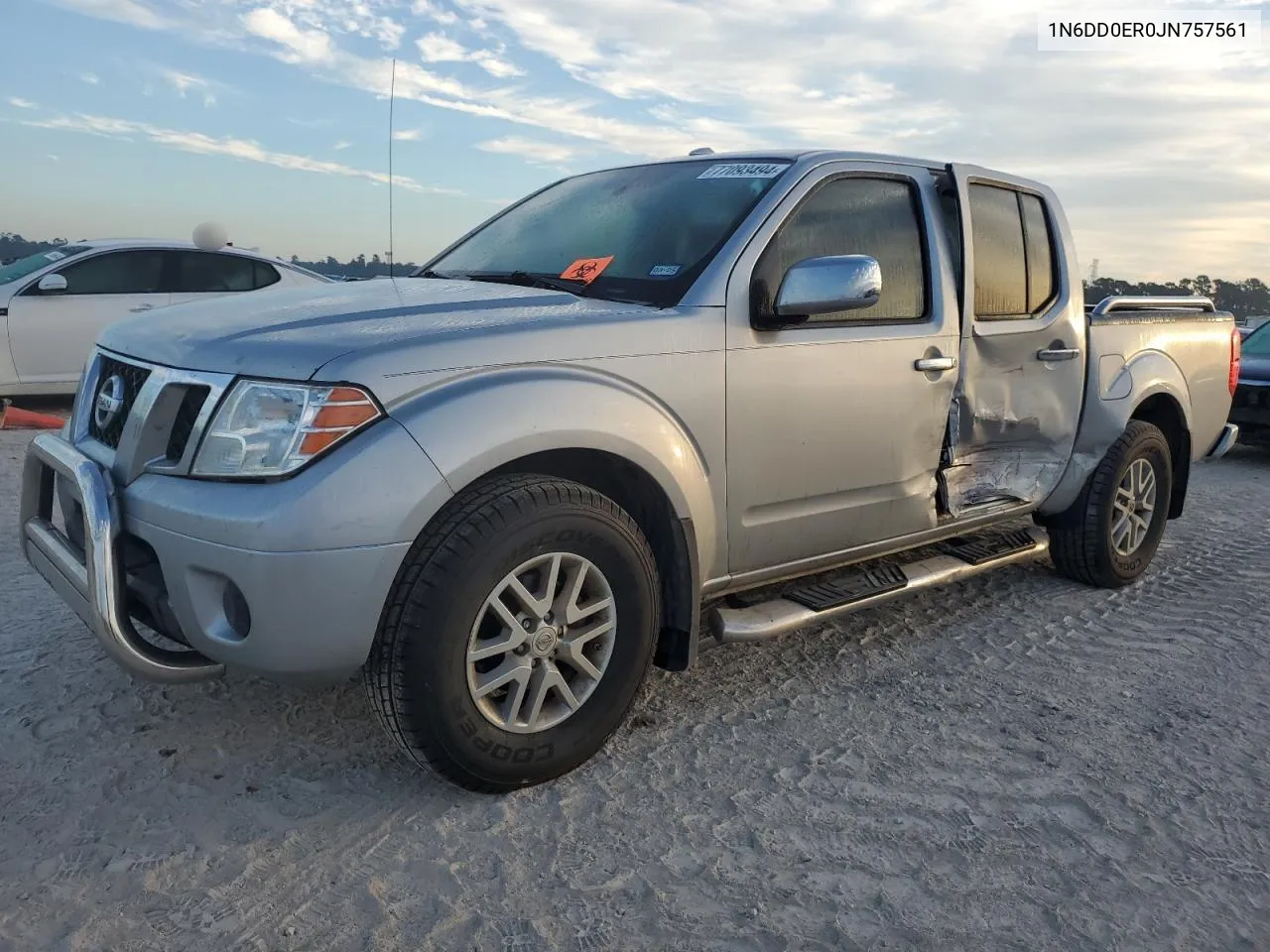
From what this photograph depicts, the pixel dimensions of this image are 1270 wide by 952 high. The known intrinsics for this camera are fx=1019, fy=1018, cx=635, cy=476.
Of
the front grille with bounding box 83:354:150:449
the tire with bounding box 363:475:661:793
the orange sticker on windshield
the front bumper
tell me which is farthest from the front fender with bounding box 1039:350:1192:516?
the front grille with bounding box 83:354:150:449

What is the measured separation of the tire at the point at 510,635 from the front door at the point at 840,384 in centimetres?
52

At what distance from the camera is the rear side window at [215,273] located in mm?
9164

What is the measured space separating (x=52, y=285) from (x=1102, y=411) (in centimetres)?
811

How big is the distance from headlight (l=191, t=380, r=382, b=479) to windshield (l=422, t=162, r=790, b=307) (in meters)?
1.05

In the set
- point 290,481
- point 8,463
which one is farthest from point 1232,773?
point 8,463

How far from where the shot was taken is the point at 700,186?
11.4 ft

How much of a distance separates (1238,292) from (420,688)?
3596 centimetres

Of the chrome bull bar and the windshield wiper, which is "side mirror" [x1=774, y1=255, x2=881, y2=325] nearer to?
the windshield wiper

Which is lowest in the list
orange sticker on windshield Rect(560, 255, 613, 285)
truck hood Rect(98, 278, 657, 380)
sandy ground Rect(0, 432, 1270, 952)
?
sandy ground Rect(0, 432, 1270, 952)

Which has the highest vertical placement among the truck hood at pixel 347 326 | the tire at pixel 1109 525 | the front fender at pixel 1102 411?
the truck hood at pixel 347 326

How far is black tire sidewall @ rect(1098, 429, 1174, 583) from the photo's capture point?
4.61m

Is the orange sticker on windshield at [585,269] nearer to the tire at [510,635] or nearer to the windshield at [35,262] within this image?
the tire at [510,635]

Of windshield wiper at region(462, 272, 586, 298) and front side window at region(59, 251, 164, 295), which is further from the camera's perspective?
front side window at region(59, 251, 164, 295)

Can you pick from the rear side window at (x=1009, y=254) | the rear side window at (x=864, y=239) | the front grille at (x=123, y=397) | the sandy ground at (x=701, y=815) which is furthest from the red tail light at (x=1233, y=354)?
the front grille at (x=123, y=397)
